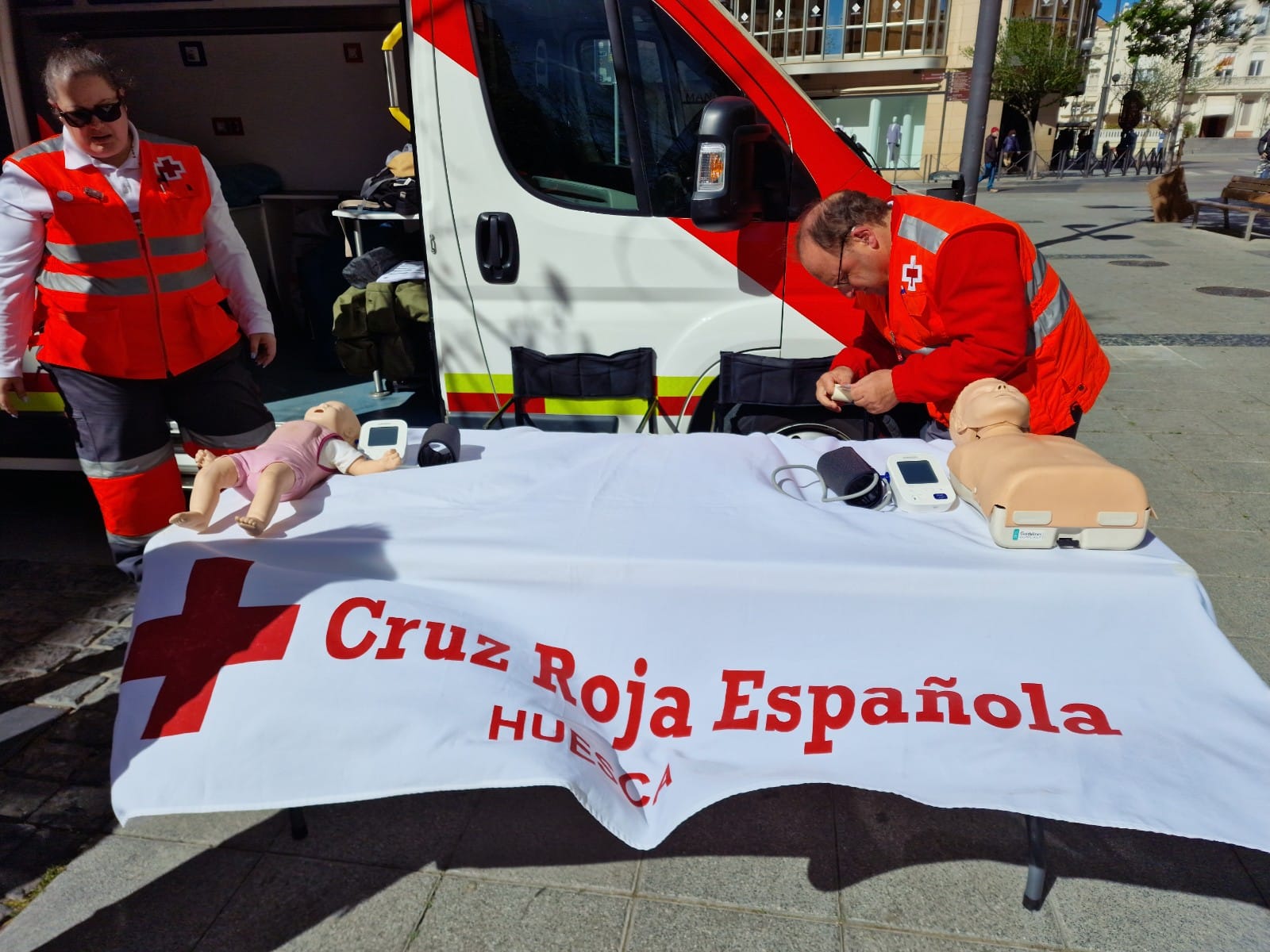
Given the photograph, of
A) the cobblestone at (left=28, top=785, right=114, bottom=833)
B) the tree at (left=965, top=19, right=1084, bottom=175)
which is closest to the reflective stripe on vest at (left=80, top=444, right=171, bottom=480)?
the cobblestone at (left=28, top=785, right=114, bottom=833)

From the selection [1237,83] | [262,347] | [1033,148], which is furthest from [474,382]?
[1237,83]

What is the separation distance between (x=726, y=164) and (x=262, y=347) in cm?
190

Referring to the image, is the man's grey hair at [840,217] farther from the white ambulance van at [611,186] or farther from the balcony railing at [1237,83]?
the balcony railing at [1237,83]

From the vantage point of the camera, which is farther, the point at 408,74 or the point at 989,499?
the point at 408,74

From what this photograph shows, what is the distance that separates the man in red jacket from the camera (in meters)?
2.52

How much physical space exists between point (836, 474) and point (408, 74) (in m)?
2.32

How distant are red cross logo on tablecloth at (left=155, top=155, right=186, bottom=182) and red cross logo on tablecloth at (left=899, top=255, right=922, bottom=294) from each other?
2428 mm

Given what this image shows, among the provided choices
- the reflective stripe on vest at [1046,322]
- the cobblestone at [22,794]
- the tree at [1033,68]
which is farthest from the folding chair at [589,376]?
the tree at [1033,68]

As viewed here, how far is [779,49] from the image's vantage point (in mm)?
37469

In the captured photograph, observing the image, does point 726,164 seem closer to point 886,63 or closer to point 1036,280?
point 1036,280

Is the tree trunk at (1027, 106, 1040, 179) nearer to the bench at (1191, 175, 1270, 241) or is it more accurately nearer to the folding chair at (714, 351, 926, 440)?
the bench at (1191, 175, 1270, 241)

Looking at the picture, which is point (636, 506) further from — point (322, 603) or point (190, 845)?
point (190, 845)

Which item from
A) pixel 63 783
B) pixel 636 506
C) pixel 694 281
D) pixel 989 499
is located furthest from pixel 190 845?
pixel 694 281

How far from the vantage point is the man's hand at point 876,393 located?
2781 millimetres
